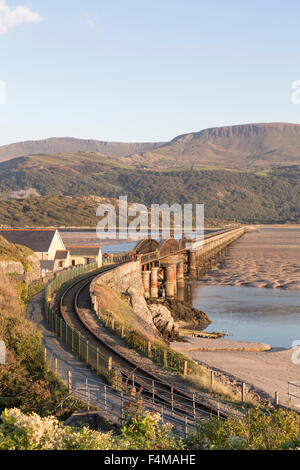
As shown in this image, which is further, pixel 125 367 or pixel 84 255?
pixel 84 255

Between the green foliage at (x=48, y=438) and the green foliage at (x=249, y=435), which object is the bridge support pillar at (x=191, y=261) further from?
the green foliage at (x=48, y=438)

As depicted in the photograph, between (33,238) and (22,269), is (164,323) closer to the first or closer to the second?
(22,269)

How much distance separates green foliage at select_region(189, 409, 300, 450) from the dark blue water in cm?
2724

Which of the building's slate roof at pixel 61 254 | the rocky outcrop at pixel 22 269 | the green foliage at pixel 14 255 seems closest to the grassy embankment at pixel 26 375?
the rocky outcrop at pixel 22 269

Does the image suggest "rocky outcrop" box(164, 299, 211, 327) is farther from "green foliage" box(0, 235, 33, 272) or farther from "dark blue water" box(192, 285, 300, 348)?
"green foliage" box(0, 235, 33, 272)

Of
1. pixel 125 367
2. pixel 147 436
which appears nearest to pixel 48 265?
pixel 125 367

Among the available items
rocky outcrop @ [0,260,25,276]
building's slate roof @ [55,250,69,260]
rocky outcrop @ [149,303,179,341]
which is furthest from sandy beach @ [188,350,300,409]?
building's slate roof @ [55,250,69,260]

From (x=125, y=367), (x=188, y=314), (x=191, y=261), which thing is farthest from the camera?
(x=191, y=261)

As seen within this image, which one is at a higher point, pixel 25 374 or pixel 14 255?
pixel 14 255

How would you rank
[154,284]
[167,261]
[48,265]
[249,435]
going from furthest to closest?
[167,261], [154,284], [48,265], [249,435]

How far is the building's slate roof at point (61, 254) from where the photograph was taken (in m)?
60.5

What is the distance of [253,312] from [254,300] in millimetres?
7013

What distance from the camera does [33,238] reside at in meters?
59.5
